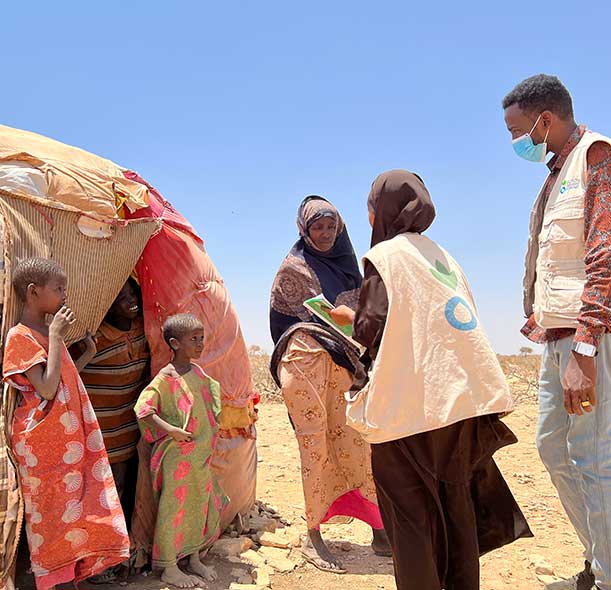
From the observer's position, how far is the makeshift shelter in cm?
322

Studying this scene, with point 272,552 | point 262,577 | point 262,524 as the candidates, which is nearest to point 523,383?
point 262,524

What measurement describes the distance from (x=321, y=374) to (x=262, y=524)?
3.80 feet

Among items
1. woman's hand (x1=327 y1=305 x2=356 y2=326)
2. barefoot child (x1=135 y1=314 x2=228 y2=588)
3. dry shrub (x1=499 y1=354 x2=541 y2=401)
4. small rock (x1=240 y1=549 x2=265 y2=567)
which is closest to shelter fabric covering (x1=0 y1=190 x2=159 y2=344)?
barefoot child (x1=135 y1=314 x2=228 y2=588)

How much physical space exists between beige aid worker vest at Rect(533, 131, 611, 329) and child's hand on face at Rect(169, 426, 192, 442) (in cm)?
185

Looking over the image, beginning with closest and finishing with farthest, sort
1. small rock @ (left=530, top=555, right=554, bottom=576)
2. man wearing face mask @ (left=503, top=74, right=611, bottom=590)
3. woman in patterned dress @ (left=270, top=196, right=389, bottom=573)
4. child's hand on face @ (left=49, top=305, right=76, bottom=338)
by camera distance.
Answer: man wearing face mask @ (left=503, top=74, right=611, bottom=590) < child's hand on face @ (left=49, top=305, right=76, bottom=338) < small rock @ (left=530, top=555, right=554, bottom=576) < woman in patterned dress @ (left=270, top=196, right=389, bottom=573)

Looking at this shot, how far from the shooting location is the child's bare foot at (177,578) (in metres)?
3.51

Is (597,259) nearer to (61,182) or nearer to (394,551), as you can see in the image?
(394,551)

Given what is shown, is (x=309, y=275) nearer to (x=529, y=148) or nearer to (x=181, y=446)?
(x=181, y=446)

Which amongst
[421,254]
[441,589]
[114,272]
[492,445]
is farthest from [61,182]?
[441,589]

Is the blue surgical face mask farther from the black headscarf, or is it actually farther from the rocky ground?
the rocky ground

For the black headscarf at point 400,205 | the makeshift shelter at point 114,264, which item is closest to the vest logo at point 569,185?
the black headscarf at point 400,205

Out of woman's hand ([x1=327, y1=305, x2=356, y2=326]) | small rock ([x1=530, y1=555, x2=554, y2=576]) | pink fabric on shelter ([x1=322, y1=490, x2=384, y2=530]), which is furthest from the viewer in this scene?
pink fabric on shelter ([x1=322, y1=490, x2=384, y2=530])

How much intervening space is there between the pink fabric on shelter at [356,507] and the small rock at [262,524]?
0.44 m

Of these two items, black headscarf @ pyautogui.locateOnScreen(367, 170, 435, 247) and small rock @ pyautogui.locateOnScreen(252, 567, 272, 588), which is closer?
black headscarf @ pyautogui.locateOnScreen(367, 170, 435, 247)
